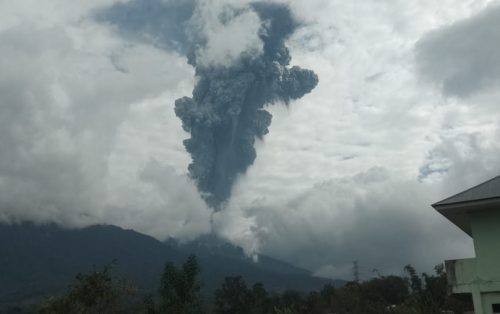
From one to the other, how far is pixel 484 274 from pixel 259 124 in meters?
126

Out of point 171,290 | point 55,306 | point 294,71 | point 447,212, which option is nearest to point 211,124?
point 294,71

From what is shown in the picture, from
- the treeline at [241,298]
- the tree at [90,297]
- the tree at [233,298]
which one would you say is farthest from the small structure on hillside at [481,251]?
the tree at [233,298]

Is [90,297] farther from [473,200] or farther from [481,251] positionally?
[473,200]

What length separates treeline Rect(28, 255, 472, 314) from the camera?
41562 mm

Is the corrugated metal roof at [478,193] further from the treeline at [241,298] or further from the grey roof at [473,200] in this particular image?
the treeline at [241,298]

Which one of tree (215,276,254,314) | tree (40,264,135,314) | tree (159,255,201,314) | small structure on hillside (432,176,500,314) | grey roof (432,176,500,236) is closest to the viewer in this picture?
grey roof (432,176,500,236)

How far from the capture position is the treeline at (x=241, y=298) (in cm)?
4156

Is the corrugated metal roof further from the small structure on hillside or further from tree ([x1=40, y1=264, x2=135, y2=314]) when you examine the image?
tree ([x1=40, y1=264, x2=135, y2=314])

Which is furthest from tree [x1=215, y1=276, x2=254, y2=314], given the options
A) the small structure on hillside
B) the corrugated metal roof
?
the corrugated metal roof

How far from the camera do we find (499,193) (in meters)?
16.2

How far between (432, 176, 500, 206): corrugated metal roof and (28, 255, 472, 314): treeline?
10.8 metres

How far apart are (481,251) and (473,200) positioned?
1.64 meters

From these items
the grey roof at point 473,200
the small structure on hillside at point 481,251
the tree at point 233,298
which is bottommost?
the small structure on hillside at point 481,251

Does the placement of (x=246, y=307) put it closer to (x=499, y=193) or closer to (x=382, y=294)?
(x=382, y=294)
